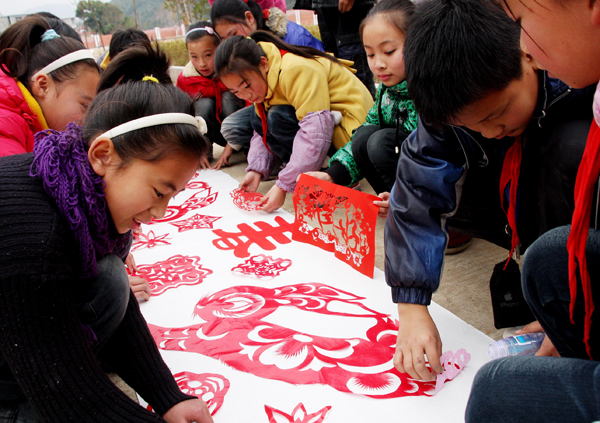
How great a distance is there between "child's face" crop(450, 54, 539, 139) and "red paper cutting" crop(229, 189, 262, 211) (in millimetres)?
1207

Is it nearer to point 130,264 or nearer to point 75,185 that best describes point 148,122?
point 75,185

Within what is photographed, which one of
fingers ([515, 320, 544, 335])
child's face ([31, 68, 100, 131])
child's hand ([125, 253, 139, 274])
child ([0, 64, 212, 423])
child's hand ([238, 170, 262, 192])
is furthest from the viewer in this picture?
child's hand ([238, 170, 262, 192])

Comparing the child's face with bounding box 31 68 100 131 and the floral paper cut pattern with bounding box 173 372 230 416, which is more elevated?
the child's face with bounding box 31 68 100 131

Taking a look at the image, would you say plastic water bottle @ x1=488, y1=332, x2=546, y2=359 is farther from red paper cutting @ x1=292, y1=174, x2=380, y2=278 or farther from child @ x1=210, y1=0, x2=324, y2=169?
child @ x1=210, y1=0, x2=324, y2=169

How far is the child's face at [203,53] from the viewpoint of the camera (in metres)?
2.69

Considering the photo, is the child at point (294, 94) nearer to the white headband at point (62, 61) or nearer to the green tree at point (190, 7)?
the white headband at point (62, 61)

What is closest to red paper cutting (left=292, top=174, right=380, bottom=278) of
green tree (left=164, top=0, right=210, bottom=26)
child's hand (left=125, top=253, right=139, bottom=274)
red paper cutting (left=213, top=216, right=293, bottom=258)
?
red paper cutting (left=213, top=216, right=293, bottom=258)

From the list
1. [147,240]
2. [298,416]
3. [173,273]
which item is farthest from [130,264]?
[298,416]

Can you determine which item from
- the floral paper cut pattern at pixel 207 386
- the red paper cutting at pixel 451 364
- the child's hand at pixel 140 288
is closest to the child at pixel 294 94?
the child's hand at pixel 140 288

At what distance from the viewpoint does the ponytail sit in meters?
1.40

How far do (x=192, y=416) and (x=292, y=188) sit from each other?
1212mm

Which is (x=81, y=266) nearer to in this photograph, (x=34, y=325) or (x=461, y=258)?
(x=34, y=325)

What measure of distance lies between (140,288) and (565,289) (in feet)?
3.41

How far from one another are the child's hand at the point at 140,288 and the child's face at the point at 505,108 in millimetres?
934
